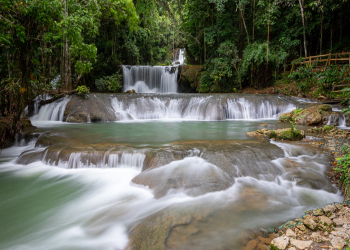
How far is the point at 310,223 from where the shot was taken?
2.50m

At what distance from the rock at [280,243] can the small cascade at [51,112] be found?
10.5 m

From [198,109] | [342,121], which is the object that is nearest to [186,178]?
[198,109]

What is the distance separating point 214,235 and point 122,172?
2.63m

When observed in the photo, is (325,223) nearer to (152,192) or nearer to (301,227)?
(301,227)

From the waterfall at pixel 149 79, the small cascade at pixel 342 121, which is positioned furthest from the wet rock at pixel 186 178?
the waterfall at pixel 149 79

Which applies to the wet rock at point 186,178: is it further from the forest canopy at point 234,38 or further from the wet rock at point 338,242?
the forest canopy at point 234,38

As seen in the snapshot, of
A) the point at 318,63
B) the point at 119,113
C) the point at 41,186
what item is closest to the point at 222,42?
the point at 318,63

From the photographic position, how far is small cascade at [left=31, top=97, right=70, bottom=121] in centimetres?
1030

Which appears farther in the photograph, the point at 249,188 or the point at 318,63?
the point at 318,63

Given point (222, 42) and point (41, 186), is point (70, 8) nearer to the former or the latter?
point (41, 186)

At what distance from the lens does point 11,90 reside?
577 cm

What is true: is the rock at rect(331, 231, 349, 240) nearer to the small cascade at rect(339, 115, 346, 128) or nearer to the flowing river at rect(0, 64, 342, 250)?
the flowing river at rect(0, 64, 342, 250)

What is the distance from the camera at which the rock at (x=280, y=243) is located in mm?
2209

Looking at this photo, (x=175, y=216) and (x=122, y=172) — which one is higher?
(x=122, y=172)
